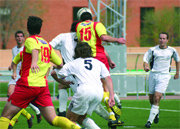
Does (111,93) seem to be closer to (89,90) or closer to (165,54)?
(89,90)

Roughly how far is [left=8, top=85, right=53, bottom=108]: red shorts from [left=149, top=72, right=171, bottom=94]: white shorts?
4.33 meters

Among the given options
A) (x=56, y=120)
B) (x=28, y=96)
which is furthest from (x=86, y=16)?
→ (x=56, y=120)

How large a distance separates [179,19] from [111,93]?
31125 millimetres

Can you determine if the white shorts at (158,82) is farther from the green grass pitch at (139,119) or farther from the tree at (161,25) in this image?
the tree at (161,25)

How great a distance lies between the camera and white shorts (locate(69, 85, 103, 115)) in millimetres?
6395

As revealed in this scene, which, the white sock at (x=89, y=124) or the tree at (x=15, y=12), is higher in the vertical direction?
the tree at (x=15, y=12)

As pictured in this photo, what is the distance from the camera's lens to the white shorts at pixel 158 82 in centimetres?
1018

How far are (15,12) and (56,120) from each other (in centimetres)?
3233

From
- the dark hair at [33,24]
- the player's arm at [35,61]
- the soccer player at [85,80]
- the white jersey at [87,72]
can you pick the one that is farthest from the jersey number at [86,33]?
the player's arm at [35,61]

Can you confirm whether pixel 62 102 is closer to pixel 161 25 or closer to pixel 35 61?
pixel 35 61

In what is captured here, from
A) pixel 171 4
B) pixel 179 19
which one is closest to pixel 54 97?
pixel 179 19

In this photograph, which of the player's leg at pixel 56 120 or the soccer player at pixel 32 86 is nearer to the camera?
the player's leg at pixel 56 120

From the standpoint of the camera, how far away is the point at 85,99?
641 cm

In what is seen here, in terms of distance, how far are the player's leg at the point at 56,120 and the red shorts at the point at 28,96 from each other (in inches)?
3.3
